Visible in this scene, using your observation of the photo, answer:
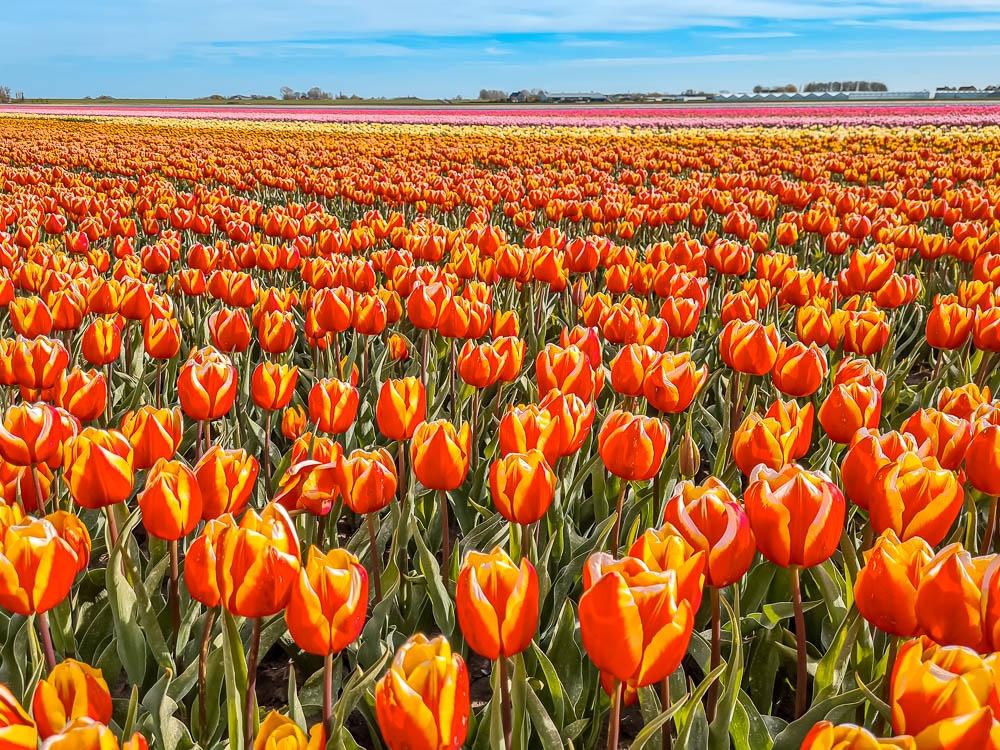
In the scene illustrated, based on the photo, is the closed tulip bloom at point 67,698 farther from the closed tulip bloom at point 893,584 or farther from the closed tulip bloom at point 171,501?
the closed tulip bloom at point 893,584

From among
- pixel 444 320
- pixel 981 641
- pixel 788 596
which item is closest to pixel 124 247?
pixel 444 320

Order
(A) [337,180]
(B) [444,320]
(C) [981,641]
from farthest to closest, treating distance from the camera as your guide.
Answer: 1. (A) [337,180]
2. (B) [444,320]
3. (C) [981,641]

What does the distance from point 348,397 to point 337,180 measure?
8.88 meters

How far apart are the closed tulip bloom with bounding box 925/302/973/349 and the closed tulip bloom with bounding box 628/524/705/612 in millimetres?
2195

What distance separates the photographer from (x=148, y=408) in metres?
2.00

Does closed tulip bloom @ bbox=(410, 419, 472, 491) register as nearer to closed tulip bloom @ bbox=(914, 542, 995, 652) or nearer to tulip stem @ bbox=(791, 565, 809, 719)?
tulip stem @ bbox=(791, 565, 809, 719)

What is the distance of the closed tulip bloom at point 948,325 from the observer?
307cm

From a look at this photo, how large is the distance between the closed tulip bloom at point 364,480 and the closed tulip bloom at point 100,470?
18.2 inches

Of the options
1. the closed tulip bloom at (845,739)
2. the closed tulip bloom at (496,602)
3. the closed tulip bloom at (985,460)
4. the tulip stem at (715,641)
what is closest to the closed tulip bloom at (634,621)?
the closed tulip bloom at (496,602)

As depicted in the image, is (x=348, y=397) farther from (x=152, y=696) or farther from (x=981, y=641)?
(x=981, y=641)

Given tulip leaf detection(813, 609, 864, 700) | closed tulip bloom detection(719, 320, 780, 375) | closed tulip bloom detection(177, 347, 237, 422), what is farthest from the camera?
closed tulip bloom detection(719, 320, 780, 375)

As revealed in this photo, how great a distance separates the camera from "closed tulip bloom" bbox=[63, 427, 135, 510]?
67.8 inches

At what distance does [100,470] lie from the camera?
1734mm

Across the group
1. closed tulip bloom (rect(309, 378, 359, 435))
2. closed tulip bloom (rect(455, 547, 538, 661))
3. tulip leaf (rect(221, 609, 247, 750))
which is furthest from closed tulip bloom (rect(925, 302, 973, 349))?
tulip leaf (rect(221, 609, 247, 750))
